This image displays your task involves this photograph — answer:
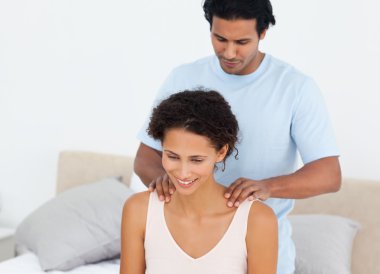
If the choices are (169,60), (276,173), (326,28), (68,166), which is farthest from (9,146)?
(276,173)

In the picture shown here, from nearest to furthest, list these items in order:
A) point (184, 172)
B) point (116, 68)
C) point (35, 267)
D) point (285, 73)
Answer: point (184, 172), point (285, 73), point (35, 267), point (116, 68)

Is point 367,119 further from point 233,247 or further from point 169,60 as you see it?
point 233,247

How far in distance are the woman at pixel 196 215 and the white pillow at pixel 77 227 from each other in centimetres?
121

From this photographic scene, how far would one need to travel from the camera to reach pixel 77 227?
2.86 metres

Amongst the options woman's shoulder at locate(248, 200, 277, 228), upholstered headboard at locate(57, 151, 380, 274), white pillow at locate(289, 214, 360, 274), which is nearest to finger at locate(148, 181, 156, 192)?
woman's shoulder at locate(248, 200, 277, 228)

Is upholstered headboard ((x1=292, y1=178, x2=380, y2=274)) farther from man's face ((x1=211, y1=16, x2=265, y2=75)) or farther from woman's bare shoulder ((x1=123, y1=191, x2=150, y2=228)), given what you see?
woman's bare shoulder ((x1=123, y1=191, x2=150, y2=228))

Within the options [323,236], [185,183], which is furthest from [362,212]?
[185,183]

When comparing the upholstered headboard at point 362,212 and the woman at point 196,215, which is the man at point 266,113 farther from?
the upholstered headboard at point 362,212

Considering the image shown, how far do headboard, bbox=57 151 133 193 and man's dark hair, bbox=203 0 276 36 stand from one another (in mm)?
1661

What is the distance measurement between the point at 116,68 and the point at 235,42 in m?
1.73

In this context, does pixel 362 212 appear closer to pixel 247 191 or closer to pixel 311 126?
pixel 311 126

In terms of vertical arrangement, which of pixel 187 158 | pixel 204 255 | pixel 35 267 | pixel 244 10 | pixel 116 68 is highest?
pixel 244 10

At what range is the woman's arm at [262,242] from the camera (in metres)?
1.53

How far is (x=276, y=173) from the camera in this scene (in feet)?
5.59
